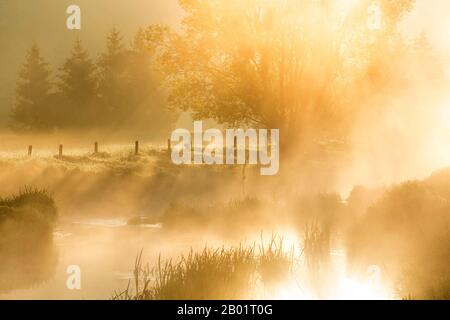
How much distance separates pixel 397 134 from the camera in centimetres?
5125

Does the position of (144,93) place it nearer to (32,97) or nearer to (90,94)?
(90,94)

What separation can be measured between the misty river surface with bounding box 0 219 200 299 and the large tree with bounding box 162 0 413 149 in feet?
26.2

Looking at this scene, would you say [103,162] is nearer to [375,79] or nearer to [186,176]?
[186,176]

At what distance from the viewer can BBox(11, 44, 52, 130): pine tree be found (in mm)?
66656

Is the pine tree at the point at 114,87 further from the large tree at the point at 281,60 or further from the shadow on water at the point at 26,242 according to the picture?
the shadow on water at the point at 26,242

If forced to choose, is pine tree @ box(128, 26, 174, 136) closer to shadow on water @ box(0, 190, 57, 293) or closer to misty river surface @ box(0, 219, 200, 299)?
misty river surface @ box(0, 219, 200, 299)

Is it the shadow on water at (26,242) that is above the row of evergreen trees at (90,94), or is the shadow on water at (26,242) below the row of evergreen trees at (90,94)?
below

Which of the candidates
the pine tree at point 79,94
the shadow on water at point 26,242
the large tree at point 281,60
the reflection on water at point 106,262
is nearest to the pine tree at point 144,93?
the pine tree at point 79,94

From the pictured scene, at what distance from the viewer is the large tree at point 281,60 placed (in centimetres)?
2686

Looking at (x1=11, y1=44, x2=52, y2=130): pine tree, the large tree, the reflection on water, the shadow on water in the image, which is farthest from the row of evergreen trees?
the shadow on water

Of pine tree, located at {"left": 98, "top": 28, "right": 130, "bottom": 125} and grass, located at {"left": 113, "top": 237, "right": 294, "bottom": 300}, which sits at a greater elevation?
pine tree, located at {"left": 98, "top": 28, "right": 130, "bottom": 125}

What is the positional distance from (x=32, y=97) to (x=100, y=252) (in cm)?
5480

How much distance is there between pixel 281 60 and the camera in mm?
27281

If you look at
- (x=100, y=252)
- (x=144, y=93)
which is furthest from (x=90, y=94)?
(x=100, y=252)
